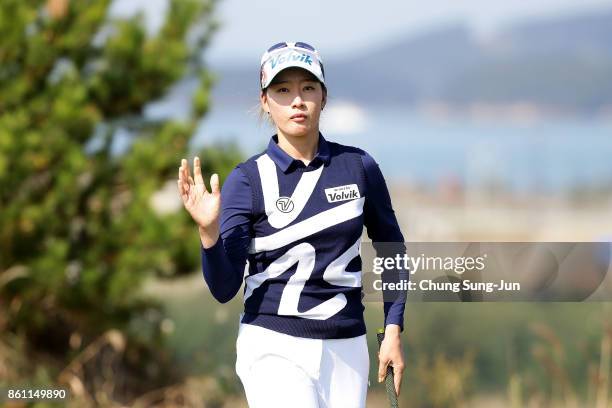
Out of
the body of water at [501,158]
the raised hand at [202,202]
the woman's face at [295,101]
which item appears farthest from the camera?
the body of water at [501,158]

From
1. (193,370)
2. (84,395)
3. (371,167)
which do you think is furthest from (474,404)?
(371,167)

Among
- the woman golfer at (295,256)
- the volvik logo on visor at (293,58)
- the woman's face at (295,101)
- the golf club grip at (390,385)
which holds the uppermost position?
the volvik logo on visor at (293,58)

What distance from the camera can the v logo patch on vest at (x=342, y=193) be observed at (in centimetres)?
437

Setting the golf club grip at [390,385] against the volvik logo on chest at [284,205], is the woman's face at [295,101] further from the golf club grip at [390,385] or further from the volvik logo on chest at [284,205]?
the golf club grip at [390,385]

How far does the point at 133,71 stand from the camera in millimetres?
8664

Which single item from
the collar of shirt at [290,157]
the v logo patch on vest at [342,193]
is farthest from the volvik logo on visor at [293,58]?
the v logo patch on vest at [342,193]

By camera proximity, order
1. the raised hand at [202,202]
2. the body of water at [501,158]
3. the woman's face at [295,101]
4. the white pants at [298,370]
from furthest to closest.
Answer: the body of water at [501,158], the woman's face at [295,101], the white pants at [298,370], the raised hand at [202,202]

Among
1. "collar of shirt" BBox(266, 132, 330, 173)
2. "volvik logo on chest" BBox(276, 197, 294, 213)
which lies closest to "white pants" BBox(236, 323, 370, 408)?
"volvik logo on chest" BBox(276, 197, 294, 213)

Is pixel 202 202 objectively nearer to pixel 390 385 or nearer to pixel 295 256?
pixel 295 256

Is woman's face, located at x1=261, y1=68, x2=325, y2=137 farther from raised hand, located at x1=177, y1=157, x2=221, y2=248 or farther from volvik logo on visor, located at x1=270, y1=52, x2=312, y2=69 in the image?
raised hand, located at x1=177, y1=157, x2=221, y2=248

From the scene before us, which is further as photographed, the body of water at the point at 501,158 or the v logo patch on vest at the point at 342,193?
the body of water at the point at 501,158

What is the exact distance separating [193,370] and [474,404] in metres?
2.02

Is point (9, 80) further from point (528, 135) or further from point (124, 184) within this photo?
point (528, 135)

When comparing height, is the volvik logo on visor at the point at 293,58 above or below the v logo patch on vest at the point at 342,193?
above
